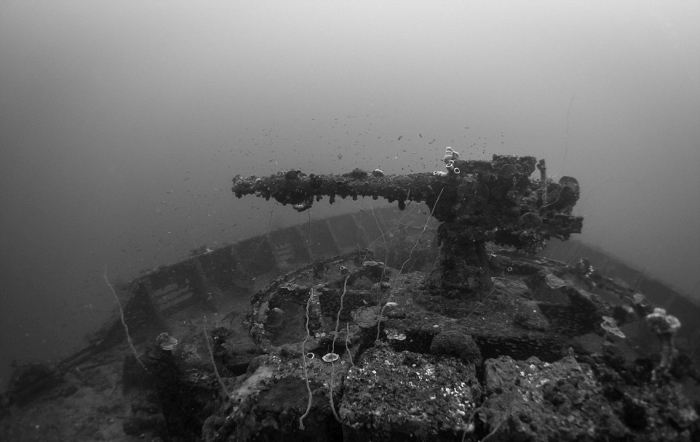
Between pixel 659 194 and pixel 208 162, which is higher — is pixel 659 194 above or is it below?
below

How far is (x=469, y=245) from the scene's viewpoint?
5.85 m

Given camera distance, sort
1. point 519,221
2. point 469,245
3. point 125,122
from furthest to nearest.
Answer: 1. point 125,122
2. point 469,245
3. point 519,221

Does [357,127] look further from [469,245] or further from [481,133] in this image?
[469,245]

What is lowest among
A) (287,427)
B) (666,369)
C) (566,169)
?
(566,169)

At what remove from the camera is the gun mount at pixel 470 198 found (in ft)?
17.1

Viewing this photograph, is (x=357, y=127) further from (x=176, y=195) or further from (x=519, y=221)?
(x=519, y=221)

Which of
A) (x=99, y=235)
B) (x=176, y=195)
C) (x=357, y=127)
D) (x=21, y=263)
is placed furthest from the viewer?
(x=357, y=127)

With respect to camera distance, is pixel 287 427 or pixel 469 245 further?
pixel 469 245

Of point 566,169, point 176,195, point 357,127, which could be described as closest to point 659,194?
point 566,169

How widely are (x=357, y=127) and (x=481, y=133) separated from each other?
208 ft

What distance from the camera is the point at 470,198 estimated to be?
17.9ft

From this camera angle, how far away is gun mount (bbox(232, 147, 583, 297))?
5.21 m

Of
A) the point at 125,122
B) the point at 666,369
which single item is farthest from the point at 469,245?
the point at 125,122

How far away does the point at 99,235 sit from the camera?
5350 centimetres
